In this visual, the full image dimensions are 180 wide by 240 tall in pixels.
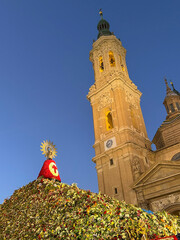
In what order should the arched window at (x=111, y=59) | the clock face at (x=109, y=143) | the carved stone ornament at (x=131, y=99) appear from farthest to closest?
the arched window at (x=111, y=59) < the carved stone ornament at (x=131, y=99) < the clock face at (x=109, y=143)

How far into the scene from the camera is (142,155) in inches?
971

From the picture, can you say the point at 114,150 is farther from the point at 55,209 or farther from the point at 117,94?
the point at 55,209

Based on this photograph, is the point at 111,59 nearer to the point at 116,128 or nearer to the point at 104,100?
the point at 104,100

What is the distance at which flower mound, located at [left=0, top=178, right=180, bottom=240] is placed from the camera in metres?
5.65

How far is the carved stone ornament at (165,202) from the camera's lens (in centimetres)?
1727

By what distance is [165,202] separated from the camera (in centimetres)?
1762

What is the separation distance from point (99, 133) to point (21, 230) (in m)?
20.8

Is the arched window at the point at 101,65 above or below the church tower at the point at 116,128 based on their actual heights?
above

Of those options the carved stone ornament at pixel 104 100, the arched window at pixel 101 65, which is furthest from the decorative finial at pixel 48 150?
the arched window at pixel 101 65

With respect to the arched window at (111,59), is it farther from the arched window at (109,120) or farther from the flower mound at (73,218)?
the flower mound at (73,218)

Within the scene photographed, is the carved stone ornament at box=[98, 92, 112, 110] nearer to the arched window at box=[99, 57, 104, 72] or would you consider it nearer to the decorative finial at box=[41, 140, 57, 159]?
the arched window at box=[99, 57, 104, 72]

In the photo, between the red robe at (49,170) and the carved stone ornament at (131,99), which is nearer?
the red robe at (49,170)

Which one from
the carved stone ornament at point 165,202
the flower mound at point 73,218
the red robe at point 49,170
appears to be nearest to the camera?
the flower mound at point 73,218

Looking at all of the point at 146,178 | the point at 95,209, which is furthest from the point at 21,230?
→ the point at 146,178
